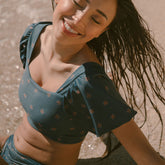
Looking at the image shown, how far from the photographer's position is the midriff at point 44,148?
1.56 metres

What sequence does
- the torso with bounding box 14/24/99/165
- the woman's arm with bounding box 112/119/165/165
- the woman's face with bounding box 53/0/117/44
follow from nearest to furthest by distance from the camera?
the woman's face with bounding box 53/0/117/44, the woman's arm with bounding box 112/119/165/165, the torso with bounding box 14/24/99/165

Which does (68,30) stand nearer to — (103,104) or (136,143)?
(103,104)

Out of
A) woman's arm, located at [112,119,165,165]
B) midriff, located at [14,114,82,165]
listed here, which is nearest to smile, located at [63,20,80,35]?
woman's arm, located at [112,119,165,165]

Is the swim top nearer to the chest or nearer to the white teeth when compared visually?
the chest

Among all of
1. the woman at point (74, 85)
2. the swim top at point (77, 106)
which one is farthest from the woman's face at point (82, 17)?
the swim top at point (77, 106)

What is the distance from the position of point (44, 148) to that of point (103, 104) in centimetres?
48

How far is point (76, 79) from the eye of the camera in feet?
4.34

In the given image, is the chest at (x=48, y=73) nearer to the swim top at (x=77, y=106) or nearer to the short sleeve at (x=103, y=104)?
the swim top at (x=77, y=106)

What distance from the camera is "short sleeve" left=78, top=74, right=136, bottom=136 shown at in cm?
128

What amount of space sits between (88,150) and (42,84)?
0.79 m

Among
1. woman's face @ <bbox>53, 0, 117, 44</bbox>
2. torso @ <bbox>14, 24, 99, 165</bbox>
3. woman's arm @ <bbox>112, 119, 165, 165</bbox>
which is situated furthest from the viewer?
torso @ <bbox>14, 24, 99, 165</bbox>

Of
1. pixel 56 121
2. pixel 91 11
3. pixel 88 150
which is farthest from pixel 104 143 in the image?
pixel 91 11

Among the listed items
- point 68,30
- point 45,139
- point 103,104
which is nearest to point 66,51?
point 68,30

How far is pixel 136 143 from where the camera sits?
1375 mm
